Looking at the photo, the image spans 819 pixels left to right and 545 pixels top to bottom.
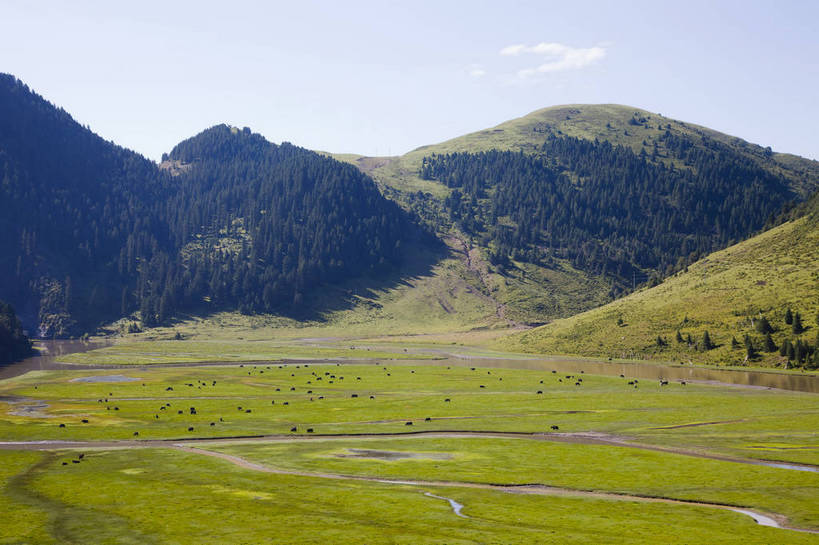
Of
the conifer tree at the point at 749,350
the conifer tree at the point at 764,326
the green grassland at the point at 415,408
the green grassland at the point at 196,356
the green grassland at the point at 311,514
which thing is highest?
the conifer tree at the point at 764,326

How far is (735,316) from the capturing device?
157750mm

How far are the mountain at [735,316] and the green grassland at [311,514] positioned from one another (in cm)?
10700

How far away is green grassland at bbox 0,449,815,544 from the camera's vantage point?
129ft

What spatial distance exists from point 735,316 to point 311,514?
141 metres

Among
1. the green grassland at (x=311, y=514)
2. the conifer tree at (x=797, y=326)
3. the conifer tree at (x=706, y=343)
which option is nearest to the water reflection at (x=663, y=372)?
the conifer tree at (x=706, y=343)

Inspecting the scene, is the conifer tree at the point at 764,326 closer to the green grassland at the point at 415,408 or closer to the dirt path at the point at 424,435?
the green grassland at the point at 415,408

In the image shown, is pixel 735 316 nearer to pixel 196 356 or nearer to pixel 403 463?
pixel 403 463

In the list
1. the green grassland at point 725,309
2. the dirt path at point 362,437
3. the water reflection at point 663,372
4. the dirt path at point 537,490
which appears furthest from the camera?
the green grassland at point 725,309

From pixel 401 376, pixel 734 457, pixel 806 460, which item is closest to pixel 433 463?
pixel 734 457

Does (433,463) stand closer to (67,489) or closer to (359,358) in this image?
(67,489)

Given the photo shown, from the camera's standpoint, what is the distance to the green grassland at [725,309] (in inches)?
5832

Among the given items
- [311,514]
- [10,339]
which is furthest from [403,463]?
[10,339]

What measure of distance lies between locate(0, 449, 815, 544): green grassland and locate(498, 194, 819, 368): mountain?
351ft

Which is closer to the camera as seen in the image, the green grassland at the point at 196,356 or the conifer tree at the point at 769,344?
the conifer tree at the point at 769,344
